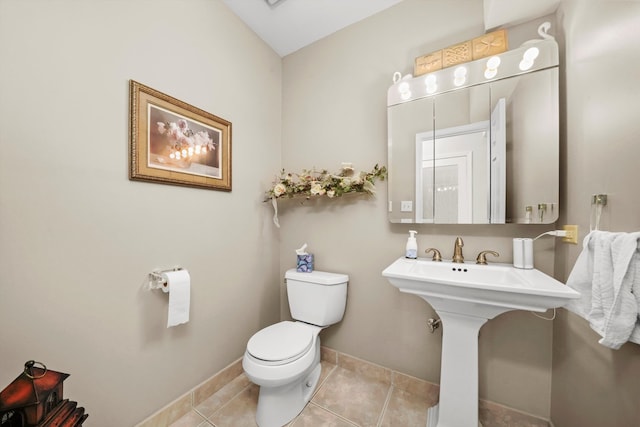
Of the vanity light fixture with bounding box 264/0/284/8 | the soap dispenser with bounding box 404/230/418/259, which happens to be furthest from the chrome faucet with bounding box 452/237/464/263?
the vanity light fixture with bounding box 264/0/284/8

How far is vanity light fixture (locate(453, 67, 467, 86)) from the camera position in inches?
51.7

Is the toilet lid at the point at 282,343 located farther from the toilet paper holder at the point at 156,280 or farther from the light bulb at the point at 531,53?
the light bulb at the point at 531,53

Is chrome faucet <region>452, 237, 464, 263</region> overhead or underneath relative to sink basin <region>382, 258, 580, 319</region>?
overhead

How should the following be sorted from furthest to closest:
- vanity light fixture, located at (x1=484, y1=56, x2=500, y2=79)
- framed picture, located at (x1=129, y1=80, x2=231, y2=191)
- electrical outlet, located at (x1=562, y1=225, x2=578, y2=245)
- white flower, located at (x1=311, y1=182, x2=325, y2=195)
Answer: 1. white flower, located at (x1=311, y1=182, x2=325, y2=195)
2. vanity light fixture, located at (x1=484, y1=56, x2=500, y2=79)
3. framed picture, located at (x1=129, y1=80, x2=231, y2=191)
4. electrical outlet, located at (x1=562, y1=225, x2=578, y2=245)

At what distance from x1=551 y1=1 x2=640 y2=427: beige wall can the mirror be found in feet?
0.28

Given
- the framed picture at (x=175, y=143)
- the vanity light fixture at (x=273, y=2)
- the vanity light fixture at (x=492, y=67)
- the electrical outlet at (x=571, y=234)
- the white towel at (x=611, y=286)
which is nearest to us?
the white towel at (x=611, y=286)

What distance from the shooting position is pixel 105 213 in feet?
3.44

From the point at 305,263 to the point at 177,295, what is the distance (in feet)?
2.76

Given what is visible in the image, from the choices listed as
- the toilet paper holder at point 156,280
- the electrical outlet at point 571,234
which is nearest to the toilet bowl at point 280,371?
the toilet paper holder at point 156,280

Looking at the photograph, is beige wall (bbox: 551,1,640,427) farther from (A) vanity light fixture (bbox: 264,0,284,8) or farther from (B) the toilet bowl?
(A) vanity light fixture (bbox: 264,0,284,8)

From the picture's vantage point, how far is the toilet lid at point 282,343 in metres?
1.20

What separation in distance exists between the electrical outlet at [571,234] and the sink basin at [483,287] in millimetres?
194

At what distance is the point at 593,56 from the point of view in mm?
916

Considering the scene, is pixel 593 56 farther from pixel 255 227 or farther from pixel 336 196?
pixel 255 227
